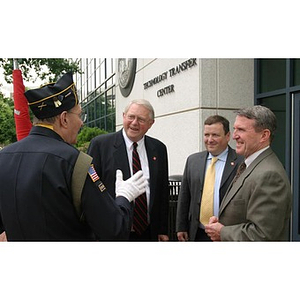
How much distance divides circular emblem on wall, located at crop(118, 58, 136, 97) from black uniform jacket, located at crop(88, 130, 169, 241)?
7.29 meters

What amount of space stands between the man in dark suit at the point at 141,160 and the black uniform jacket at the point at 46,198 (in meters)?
1.36

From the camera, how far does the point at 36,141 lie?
1904 millimetres

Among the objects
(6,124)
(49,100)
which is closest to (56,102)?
(49,100)

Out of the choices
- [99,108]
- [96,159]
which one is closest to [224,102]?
[96,159]

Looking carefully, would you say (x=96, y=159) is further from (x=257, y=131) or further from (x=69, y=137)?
(x=257, y=131)

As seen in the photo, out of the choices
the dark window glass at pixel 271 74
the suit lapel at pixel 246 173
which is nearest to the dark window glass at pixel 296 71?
the dark window glass at pixel 271 74

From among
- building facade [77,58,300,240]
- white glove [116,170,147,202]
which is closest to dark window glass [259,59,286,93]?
building facade [77,58,300,240]

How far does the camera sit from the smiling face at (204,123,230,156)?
11.4 feet

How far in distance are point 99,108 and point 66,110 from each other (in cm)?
A: 1899

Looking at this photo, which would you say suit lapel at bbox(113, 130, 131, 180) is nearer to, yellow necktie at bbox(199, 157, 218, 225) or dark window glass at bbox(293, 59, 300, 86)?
yellow necktie at bbox(199, 157, 218, 225)

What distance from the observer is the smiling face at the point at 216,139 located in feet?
11.4

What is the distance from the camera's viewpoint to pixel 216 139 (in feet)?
11.4

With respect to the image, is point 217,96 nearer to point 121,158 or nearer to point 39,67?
point 121,158

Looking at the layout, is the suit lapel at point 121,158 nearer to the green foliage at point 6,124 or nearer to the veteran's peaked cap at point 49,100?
the veteran's peaked cap at point 49,100
